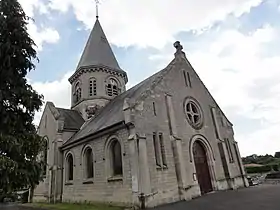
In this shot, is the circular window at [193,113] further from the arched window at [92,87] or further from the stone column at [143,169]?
the arched window at [92,87]

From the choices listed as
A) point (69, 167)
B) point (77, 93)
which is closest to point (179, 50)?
point (69, 167)

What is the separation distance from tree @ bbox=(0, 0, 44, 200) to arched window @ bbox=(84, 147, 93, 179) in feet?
24.4

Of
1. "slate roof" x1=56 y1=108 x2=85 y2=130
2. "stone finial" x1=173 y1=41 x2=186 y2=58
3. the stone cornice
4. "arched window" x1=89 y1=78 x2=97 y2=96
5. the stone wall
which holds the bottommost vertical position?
the stone wall

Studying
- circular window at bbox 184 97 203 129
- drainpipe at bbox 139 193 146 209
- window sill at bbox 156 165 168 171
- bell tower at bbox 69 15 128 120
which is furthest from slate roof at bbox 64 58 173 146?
bell tower at bbox 69 15 128 120

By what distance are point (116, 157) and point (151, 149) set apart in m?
2.77

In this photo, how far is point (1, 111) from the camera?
1051 cm

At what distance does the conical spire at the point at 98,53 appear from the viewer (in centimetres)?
3059

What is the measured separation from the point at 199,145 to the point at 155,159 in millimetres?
5204

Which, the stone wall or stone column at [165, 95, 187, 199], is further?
stone column at [165, 95, 187, 199]

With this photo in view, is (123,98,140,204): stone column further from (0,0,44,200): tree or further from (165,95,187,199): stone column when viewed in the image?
(0,0,44,200): tree

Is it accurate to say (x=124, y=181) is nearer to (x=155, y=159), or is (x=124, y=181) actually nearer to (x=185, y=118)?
(x=155, y=159)

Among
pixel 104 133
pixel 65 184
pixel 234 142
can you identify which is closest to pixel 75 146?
pixel 65 184

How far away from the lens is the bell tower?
92.3ft

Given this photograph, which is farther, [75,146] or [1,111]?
[75,146]
